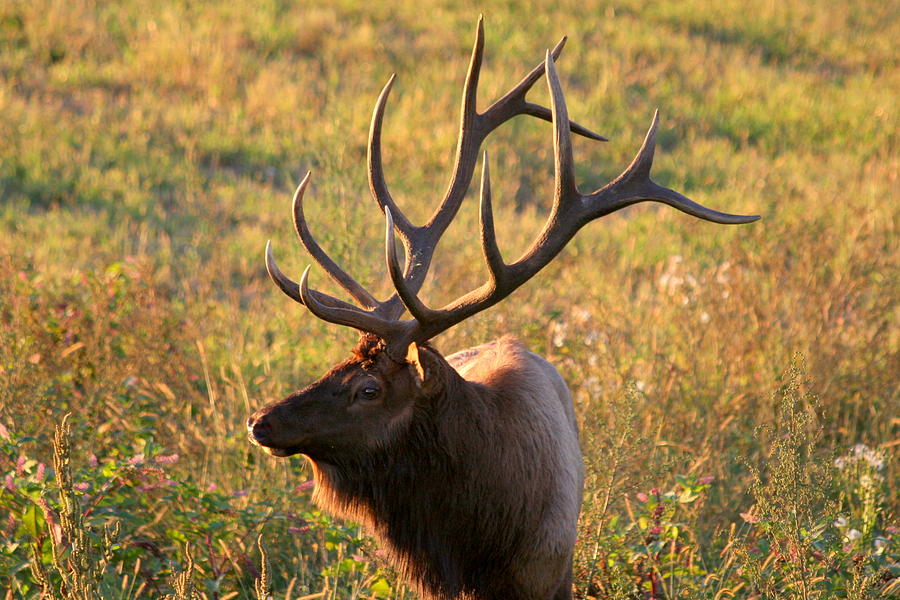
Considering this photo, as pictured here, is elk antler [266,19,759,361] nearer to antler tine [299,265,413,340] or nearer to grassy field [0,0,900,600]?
antler tine [299,265,413,340]

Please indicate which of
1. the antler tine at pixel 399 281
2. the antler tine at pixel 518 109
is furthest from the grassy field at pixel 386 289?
the antler tine at pixel 518 109

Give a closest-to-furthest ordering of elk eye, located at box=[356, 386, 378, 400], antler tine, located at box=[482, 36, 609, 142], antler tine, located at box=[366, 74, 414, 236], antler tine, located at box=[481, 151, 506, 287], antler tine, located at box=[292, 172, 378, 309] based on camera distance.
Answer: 1. antler tine, located at box=[481, 151, 506, 287]
2. elk eye, located at box=[356, 386, 378, 400]
3. antler tine, located at box=[292, 172, 378, 309]
4. antler tine, located at box=[366, 74, 414, 236]
5. antler tine, located at box=[482, 36, 609, 142]

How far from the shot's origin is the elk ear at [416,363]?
125 inches

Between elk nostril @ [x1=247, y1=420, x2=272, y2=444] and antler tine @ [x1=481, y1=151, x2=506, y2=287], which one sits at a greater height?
antler tine @ [x1=481, y1=151, x2=506, y2=287]

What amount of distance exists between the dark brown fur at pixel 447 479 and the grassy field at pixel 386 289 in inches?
13.3

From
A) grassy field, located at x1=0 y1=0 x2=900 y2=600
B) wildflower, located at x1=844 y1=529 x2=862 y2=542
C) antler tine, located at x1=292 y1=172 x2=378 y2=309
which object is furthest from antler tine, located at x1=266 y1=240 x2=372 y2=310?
wildflower, located at x1=844 y1=529 x2=862 y2=542

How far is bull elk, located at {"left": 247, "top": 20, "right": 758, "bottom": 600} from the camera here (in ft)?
10.2

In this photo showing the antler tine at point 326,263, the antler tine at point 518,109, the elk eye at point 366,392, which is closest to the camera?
the elk eye at point 366,392

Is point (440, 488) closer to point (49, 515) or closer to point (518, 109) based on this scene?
point (49, 515)

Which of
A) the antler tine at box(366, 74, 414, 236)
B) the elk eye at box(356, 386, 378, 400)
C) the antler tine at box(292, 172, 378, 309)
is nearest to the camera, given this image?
the elk eye at box(356, 386, 378, 400)

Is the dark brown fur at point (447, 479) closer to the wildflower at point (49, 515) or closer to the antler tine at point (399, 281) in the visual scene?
the antler tine at point (399, 281)

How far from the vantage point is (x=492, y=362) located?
3.73m

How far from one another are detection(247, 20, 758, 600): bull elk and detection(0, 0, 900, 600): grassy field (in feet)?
1.12

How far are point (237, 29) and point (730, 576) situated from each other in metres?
10.0
